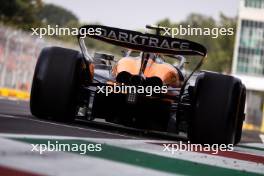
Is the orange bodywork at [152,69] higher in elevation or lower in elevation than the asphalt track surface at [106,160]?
higher

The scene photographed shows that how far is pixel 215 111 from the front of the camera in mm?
7418

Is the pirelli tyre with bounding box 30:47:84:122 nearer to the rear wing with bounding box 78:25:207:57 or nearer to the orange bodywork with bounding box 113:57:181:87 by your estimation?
the orange bodywork with bounding box 113:57:181:87

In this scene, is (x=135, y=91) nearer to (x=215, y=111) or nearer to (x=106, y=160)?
(x=215, y=111)

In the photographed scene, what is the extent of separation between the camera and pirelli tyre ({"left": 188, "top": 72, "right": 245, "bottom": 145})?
7.43 m

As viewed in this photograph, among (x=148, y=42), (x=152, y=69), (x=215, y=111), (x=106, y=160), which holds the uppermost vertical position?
(x=148, y=42)

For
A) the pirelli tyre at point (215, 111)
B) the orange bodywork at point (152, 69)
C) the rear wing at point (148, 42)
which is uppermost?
the rear wing at point (148, 42)

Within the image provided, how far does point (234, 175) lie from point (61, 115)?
3.95 metres

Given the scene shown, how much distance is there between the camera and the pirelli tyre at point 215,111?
743 centimetres

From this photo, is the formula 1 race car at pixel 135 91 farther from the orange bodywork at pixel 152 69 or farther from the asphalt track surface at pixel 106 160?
the asphalt track surface at pixel 106 160

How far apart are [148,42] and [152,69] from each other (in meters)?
0.92

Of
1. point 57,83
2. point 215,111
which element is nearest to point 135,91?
point 57,83

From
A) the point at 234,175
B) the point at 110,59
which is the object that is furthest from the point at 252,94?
the point at 234,175

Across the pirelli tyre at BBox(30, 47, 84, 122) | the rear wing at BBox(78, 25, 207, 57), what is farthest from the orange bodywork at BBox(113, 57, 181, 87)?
the rear wing at BBox(78, 25, 207, 57)

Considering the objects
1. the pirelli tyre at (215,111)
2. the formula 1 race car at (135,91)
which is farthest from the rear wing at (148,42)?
the pirelli tyre at (215,111)
